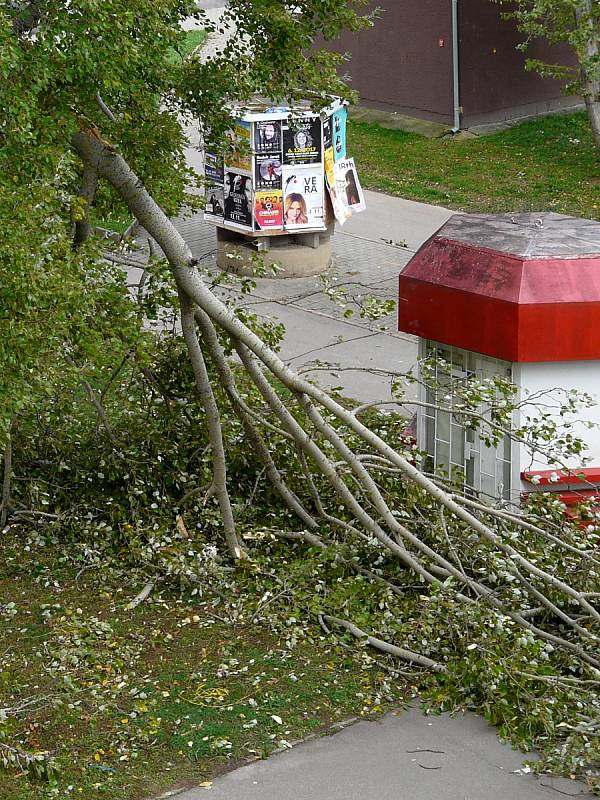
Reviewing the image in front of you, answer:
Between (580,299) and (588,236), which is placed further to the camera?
(588,236)

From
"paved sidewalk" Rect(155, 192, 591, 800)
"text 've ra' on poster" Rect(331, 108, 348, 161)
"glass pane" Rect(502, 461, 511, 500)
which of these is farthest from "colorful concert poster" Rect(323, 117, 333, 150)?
"paved sidewalk" Rect(155, 192, 591, 800)

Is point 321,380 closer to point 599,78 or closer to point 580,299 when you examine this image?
point 580,299

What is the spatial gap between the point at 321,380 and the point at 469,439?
13.0 ft

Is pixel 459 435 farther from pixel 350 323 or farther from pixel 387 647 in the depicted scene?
pixel 350 323

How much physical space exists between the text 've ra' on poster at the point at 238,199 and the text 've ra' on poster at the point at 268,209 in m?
0.10

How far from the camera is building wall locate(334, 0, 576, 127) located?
68.4 ft

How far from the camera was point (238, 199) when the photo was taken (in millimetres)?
14547

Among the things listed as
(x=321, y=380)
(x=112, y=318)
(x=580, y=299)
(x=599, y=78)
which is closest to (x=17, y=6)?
(x=112, y=318)

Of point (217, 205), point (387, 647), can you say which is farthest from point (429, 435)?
point (217, 205)

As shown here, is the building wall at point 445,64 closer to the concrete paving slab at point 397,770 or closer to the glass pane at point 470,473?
the glass pane at point 470,473

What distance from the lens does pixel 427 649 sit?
278 inches

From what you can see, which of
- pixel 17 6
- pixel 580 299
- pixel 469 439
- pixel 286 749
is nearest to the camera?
pixel 17 6

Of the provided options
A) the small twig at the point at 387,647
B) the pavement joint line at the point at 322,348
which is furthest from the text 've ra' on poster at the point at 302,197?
the small twig at the point at 387,647

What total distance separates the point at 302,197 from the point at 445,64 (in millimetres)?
7819
